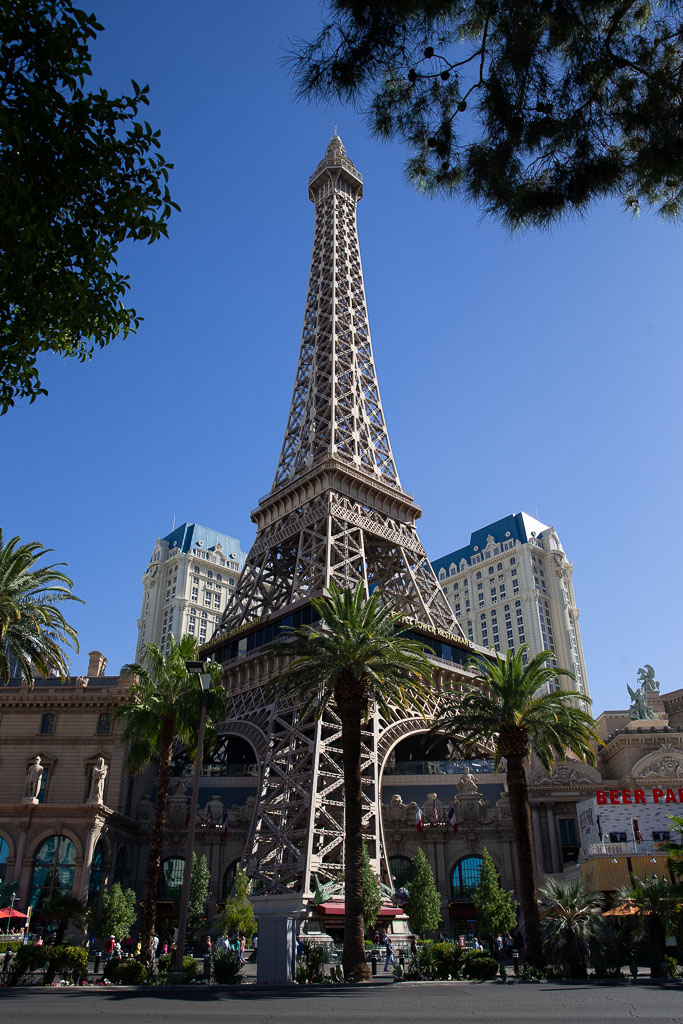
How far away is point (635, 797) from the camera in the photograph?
49.6 meters

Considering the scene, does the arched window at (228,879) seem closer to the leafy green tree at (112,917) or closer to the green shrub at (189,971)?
the leafy green tree at (112,917)

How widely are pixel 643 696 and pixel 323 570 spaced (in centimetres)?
4167

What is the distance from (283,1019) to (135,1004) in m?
5.46

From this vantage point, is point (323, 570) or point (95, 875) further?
point (323, 570)

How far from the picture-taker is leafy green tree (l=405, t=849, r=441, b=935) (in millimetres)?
45000

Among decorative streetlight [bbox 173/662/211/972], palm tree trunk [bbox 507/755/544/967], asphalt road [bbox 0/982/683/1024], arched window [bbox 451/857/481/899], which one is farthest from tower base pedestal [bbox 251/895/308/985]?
arched window [bbox 451/857/481/899]

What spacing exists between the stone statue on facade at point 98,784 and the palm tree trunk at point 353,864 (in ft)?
81.8

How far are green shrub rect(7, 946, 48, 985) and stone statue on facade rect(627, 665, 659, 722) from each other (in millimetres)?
51975

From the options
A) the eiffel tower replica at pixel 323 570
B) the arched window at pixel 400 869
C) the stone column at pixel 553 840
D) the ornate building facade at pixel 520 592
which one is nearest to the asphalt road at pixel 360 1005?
the eiffel tower replica at pixel 323 570

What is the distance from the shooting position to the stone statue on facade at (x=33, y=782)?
49.8 meters

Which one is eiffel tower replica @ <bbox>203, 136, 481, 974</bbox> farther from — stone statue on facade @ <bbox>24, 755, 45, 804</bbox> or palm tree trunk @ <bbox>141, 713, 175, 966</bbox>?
stone statue on facade @ <bbox>24, 755, 45, 804</bbox>

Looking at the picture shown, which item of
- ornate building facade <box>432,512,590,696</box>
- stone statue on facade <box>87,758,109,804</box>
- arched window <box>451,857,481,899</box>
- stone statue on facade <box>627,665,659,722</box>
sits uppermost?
ornate building facade <box>432,512,590,696</box>

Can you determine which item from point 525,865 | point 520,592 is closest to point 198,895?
point 525,865

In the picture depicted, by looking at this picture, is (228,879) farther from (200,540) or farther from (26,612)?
(200,540)
